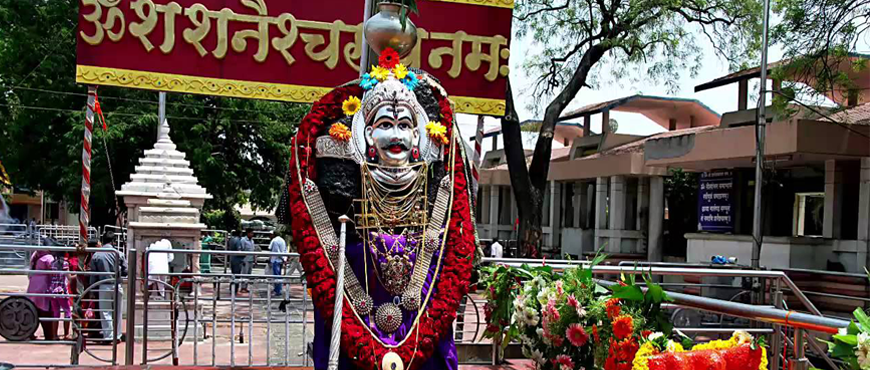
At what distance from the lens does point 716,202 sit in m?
17.3

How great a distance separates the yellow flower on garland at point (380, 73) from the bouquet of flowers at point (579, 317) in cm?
143

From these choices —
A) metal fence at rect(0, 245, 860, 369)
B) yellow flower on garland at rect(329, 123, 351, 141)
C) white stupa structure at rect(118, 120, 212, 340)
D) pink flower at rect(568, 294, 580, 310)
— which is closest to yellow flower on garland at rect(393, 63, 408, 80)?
yellow flower on garland at rect(329, 123, 351, 141)

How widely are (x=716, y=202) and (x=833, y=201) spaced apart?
3378 millimetres

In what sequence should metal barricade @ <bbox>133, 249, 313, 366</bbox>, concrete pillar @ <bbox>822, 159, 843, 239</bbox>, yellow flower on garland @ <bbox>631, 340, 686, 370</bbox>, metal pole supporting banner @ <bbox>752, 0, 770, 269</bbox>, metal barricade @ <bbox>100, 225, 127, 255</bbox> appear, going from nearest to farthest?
1. yellow flower on garland @ <bbox>631, 340, 686, 370</bbox>
2. metal barricade @ <bbox>133, 249, 313, 366</bbox>
3. metal pole supporting banner @ <bbox>752, 0, 770, 269</bbox>
4. concrete pillar @ <bbox>822, 159, 843, 239</bbox>
5. metal barricade @ <bbox>100, 225, 127, 255</bbox>

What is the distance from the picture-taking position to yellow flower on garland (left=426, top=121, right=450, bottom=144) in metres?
4.53

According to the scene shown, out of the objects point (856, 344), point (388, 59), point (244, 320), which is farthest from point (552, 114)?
point (856, 344)

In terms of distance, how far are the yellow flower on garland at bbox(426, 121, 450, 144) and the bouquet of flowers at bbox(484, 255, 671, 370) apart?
3.10 ft

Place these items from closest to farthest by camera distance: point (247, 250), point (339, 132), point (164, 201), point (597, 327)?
point (597, 327)
point (339, 132)
point (164, 201)
point (247, 250)

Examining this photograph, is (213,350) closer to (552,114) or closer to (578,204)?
(552,114)

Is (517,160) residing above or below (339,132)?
above

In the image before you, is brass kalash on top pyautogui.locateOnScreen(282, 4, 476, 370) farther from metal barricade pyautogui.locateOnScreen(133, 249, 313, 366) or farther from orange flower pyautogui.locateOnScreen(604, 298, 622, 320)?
metal barricade pyautogui.locateOnScreen(133, 249, 313, 366)

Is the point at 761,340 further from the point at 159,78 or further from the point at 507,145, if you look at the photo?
the point at 507,145

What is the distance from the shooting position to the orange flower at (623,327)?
3447 mm

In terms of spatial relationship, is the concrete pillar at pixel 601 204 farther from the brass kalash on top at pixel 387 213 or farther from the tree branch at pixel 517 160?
the brass kalash on top at pixel 387 213
